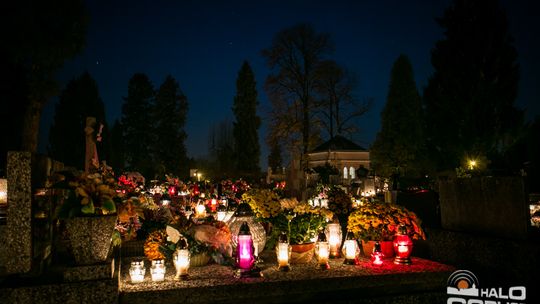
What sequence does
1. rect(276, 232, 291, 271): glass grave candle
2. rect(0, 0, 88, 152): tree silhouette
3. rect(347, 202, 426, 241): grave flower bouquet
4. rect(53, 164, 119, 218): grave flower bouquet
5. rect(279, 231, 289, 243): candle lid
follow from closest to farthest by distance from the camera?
1. rect(53, 164, 119, 218): grave flower bouquet
2. rect(276, 232, 291, 271): glass grave candle
3. rect(279, 231, 289, 243): candle lid
4. rect(347, 202, 426, 241): grave flower bouquet
5. rect(0, 0, 88, 152): tree silhouette

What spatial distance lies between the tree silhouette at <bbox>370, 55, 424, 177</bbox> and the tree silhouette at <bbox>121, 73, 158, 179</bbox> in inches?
988

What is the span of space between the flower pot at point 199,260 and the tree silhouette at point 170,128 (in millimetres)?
40379

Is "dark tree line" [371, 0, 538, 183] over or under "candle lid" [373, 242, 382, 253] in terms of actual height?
over

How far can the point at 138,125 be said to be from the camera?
47688mm

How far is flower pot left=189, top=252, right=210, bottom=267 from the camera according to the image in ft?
18.2

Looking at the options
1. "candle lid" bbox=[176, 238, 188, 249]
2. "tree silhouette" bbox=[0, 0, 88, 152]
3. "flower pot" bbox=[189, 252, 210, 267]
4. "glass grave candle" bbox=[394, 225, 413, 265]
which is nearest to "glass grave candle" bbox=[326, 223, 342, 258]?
"glass grave candle" bbox=[394, 225, 413, 265]

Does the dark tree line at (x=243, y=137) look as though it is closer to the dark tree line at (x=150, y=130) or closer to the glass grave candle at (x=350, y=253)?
the dark tree line at (x=150, y=130)

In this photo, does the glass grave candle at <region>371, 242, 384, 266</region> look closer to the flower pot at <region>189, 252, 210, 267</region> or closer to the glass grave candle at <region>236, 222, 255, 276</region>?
the glass grave candle at <region>236, 222, 255, 276</region>

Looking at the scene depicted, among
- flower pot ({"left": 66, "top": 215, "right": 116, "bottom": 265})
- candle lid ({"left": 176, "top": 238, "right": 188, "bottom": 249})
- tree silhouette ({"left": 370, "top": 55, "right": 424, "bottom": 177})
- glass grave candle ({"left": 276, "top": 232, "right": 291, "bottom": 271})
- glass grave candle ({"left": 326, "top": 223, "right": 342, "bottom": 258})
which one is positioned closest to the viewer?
flower pot ({"left": 66, "top": 215, "right": 116, "bottom": 265})

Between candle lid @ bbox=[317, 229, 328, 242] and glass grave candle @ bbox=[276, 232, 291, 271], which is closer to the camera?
glass grave candle @ bbox=[276, 232, 291, 271]

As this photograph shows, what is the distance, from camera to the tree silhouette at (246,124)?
4550 cm

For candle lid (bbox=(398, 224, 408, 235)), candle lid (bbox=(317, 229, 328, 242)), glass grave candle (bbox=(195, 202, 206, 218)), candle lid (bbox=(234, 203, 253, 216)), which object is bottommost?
candle lid (bbox=(317, 229, 328, 242))

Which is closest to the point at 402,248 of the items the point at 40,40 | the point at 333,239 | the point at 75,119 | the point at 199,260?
the point at 333,239

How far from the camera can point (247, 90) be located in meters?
47.3
